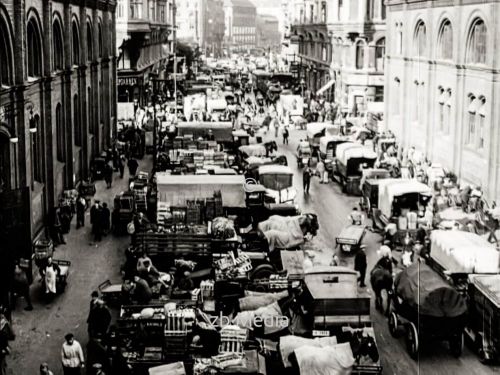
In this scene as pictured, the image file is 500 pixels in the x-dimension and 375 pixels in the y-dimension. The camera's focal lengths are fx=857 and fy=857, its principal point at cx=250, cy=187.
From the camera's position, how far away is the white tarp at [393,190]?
3334 cm

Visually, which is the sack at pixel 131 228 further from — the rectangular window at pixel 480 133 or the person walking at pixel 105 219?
the rectangular window at pixel 480 133

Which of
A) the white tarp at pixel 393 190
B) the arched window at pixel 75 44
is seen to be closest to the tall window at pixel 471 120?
the white tarp at pixel 393 190

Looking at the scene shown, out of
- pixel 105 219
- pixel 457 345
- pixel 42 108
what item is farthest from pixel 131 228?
pixel 457 345

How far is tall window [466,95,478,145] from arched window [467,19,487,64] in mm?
1783

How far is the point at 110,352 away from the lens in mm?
19125

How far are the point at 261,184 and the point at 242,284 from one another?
14.8 meters

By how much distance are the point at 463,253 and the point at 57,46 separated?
843 inches

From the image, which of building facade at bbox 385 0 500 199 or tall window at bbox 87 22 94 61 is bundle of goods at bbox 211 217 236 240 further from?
tall window at bbox 87 22 94 61

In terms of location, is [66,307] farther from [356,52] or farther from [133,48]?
[356,52]

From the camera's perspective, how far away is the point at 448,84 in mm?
43625

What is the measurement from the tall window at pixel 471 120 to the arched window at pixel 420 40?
348 inches

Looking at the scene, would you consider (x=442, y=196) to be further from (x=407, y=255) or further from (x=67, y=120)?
(x=67, y=120)

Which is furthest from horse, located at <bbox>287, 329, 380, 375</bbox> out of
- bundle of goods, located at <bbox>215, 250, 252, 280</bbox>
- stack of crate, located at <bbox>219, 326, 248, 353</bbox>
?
bundle of goods, located at <bbox>215, 250, 252, 280</bbox>

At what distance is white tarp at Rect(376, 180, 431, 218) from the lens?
3334 centimetres
